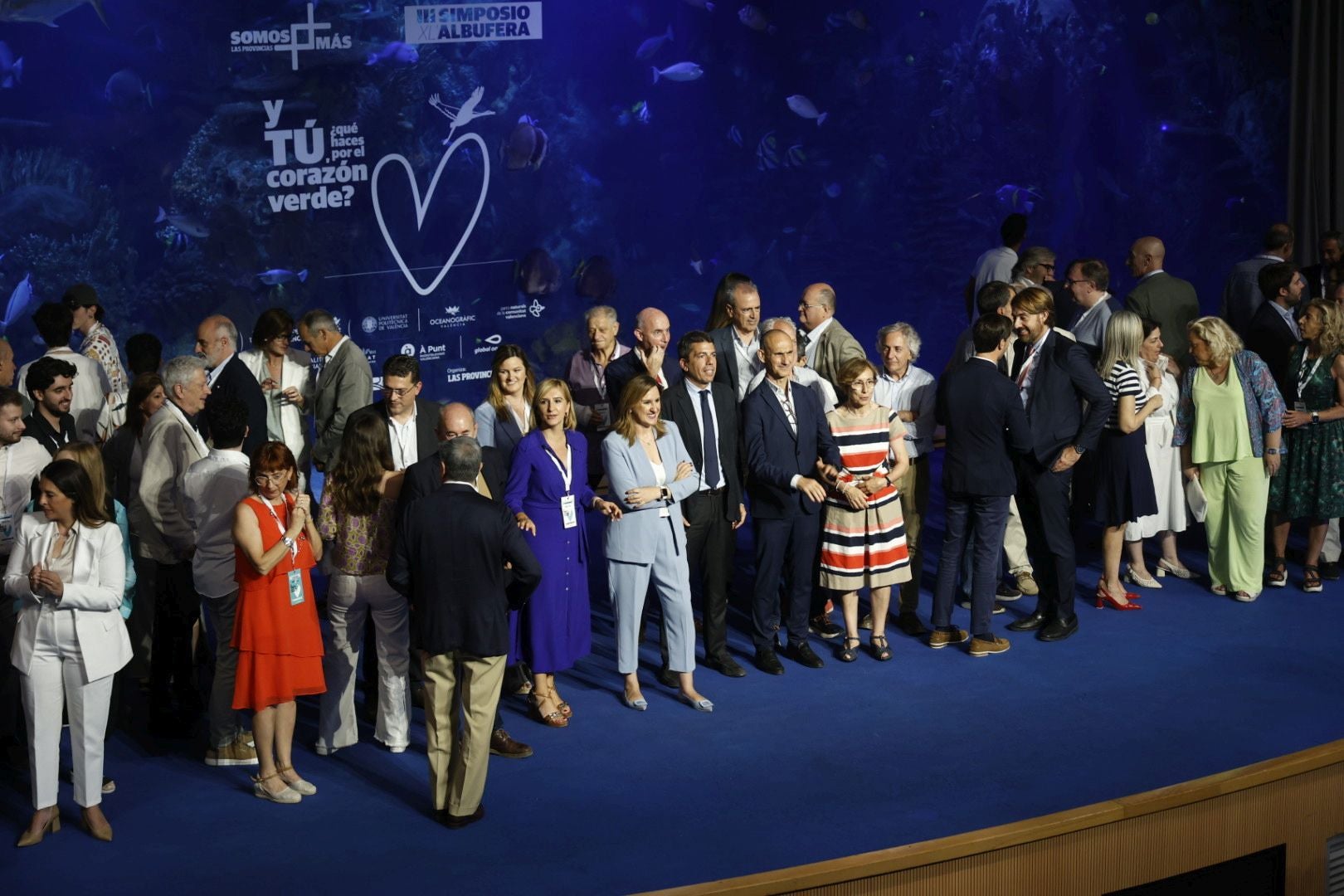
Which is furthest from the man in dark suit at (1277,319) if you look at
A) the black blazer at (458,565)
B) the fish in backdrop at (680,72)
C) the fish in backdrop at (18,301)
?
the fish in backdrop at (18,301)

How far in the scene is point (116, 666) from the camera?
203 inches

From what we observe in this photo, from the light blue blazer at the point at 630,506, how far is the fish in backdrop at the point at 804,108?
266 inches

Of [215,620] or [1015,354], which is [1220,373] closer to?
[1015,354]

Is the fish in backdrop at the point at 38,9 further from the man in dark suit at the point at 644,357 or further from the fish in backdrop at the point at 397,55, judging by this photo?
the man in dark suit at the point at 644,357

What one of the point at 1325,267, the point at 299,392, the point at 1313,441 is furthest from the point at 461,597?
the point at 1325,267

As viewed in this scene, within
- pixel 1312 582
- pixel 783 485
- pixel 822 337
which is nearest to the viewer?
pixel 783 485

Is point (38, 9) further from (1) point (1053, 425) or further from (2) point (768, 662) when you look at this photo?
(1) point (1053, 425)

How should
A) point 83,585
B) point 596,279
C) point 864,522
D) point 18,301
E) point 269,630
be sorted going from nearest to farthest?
point 83,585, point 269,630, point 864,522, point 18,301, point 596,279

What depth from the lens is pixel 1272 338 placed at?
8484 millimetres

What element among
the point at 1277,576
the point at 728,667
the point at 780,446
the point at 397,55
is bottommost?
the point at 728,667

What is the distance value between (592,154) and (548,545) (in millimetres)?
5743

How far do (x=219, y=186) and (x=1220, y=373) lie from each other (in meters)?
6.16

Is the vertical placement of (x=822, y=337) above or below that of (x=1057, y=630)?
above

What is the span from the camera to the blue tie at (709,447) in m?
6.59
